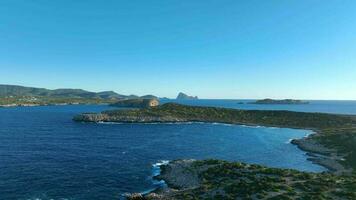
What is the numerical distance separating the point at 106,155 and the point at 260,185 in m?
40.8

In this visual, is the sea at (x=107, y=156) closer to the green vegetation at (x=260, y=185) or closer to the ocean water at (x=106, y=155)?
the ocean water at (x=106, y=155)

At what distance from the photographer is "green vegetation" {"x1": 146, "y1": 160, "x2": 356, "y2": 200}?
151 ft

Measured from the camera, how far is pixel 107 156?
7856 centimetres

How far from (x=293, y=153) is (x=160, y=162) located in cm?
3680

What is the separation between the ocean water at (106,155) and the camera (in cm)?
5425

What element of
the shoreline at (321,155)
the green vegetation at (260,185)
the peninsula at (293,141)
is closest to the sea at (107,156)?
the shoreline at (321,155)

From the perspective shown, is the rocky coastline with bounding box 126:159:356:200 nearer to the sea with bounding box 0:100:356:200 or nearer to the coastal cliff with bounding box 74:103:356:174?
the sea with bounding box 0:100:356:200

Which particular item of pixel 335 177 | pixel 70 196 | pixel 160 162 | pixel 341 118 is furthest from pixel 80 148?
pixel 341 118

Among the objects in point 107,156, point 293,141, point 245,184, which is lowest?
point 107,156

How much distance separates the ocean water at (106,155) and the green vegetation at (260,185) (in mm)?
8594

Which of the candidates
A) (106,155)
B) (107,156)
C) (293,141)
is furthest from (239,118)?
(107,156)

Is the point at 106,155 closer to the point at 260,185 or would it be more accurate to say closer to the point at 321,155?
the point at 260,185

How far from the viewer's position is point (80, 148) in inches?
3484

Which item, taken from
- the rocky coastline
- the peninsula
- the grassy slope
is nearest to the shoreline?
the peninsula
